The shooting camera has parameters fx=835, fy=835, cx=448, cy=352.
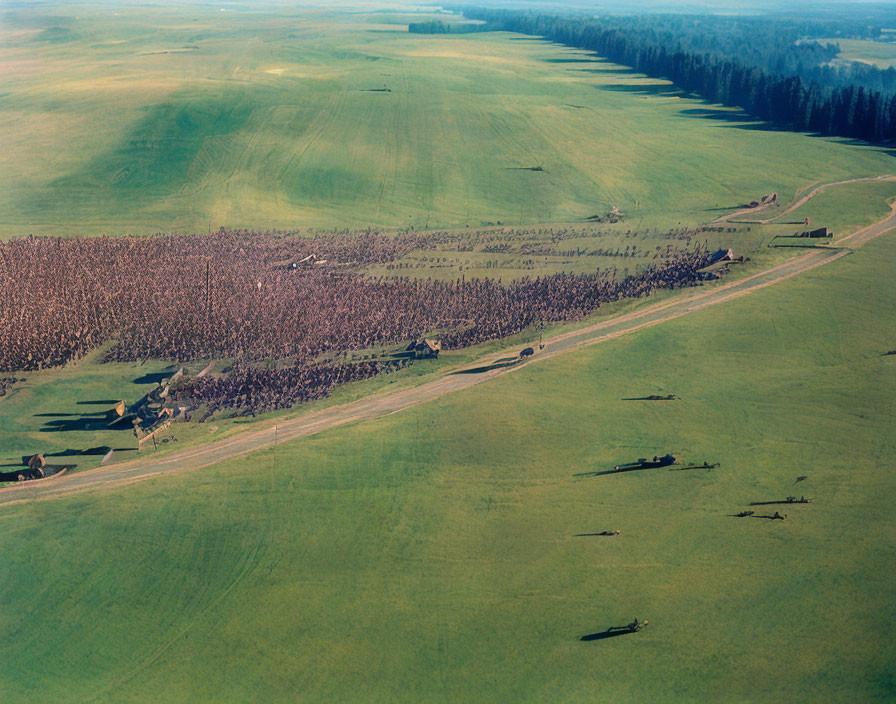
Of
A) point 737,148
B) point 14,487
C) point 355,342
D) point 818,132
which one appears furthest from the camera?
point 818,132

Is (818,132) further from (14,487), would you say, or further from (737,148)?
(14,487)

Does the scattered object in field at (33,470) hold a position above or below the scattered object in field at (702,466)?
below

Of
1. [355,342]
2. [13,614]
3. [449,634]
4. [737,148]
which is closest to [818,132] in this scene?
[737,148]

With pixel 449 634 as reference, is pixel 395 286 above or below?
above

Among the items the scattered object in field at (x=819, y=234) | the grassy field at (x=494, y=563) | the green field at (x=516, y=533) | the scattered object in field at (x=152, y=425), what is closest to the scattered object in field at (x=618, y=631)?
the green field at (x=516, y=533)

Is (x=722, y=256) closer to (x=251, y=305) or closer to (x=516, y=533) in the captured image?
(x=251, y=305)

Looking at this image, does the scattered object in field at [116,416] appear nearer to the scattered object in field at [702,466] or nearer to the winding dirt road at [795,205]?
the scattered object in field at [702,466]
